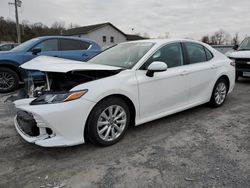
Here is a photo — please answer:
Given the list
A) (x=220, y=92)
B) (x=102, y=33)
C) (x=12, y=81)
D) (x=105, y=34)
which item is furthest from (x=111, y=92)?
(x=105, y=34)

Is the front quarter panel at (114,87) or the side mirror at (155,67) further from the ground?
the side mirror at (155,67)

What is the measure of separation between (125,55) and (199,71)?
1511mm

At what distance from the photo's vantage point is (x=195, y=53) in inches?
183

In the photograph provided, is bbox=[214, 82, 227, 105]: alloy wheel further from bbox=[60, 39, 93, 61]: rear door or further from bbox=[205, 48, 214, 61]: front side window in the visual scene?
bbox=[60, 39, 93, 61]: rear door

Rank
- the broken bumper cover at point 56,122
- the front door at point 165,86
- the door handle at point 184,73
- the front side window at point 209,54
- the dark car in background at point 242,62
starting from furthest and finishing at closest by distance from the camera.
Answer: the dark car in background at point 242,62, the front side window at point 209,54, the door handle at point 184,73, the front door at point 165,86, the broken bumper cover at point 56,122

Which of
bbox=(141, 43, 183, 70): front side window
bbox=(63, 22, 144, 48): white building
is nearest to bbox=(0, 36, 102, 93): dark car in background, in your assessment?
bbox=(141, 43, 183, 70): front side window

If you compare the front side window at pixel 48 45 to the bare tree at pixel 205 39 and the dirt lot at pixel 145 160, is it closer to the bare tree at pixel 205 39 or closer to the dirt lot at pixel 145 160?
the dirt lot at pixel 145 160

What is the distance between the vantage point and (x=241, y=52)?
27.5 ft

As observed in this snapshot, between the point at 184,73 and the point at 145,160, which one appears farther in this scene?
the point at 184,73

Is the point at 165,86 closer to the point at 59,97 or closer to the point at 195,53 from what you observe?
the point at 195,53

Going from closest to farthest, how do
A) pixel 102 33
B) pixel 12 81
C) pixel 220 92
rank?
1. pixel 220 92
2. pixel 12 81
3. pixel 102 33

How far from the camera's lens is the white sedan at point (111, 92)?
289 cm

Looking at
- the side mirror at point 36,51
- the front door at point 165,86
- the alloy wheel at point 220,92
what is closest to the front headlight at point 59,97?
the front door at point 165,86

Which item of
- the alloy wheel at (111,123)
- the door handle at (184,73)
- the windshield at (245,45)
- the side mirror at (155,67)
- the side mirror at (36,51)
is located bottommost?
the alloy wheel at (111,123)
